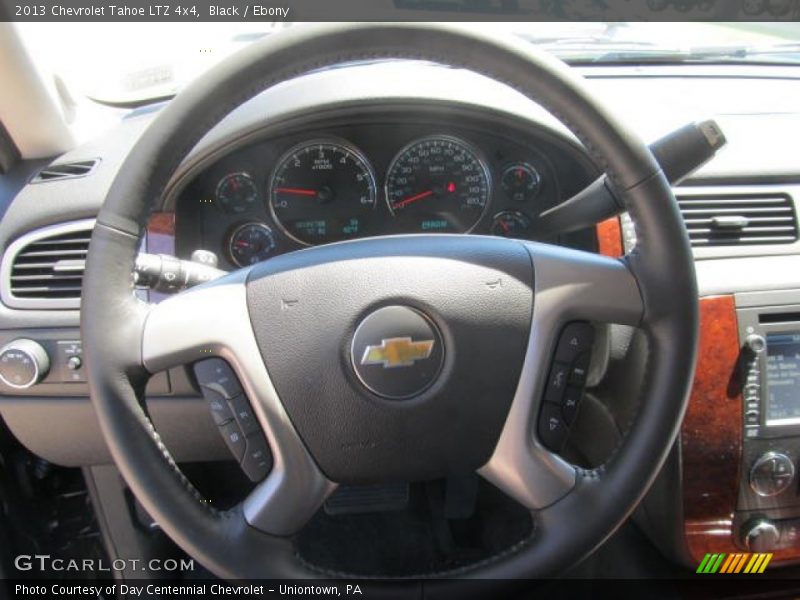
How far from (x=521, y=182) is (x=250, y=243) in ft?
2.01

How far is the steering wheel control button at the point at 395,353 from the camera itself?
1108 millimetres

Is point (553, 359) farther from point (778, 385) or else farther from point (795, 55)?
point (795, 55)

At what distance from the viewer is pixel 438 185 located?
168 centimetres

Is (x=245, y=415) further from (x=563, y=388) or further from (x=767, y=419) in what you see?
(x=767, y=419)

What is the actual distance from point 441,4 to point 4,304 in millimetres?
1032

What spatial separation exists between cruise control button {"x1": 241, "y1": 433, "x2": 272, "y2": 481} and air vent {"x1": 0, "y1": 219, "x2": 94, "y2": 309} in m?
0.64

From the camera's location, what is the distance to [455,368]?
113 centimetres

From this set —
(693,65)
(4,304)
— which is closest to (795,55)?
(693,65)

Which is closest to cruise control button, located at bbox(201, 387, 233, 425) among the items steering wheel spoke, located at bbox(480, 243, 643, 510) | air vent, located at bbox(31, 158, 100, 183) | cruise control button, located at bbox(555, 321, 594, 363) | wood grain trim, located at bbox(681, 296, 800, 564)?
steering wheel spoke, located at bbox(480, 243, 643, 510)

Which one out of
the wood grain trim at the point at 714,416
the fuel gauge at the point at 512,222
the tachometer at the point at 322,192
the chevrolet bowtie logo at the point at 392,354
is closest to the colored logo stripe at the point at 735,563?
the wood grain trim at the point at 714,416

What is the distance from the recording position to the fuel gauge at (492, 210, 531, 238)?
170 centimetres

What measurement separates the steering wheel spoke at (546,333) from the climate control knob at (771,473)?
62 centimetres

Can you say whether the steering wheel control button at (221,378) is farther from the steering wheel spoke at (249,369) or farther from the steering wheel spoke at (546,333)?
the steering wheel spoke at (546,333)

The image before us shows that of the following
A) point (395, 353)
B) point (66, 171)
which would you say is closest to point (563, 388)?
point (395, 353)
